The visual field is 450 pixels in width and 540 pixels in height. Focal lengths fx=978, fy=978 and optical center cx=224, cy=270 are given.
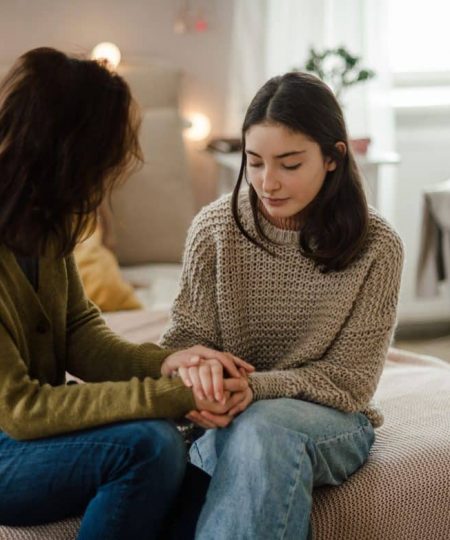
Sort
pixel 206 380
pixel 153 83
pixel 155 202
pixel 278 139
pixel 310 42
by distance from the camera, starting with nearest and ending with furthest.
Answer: pixel 206 380, pixel 278 139, pixel 155 202, pixel 153 83, pixel 310 42

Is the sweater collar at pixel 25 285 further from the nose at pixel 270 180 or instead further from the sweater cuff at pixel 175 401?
the nose at pixel 270 180

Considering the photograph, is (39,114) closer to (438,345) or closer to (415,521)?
(415,521)

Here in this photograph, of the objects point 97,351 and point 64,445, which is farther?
point 97,351

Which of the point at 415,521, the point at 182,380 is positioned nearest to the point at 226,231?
the point at 182,380

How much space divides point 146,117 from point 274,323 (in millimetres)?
1549

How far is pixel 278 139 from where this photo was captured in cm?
150

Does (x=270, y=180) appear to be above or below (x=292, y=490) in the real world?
above

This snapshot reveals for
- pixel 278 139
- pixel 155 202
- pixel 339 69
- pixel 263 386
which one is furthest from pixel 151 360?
pixel 339 69

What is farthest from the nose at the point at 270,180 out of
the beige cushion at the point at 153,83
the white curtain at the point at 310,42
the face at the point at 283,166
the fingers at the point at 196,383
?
the white curtain at the point at 310,42

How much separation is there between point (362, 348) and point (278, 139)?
0.36 m

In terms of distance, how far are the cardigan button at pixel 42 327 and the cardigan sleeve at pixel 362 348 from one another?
34 centimetres

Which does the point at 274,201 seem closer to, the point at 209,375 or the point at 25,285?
the point at 209,375

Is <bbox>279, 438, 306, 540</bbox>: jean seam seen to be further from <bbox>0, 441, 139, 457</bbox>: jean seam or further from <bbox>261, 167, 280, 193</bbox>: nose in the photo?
<bbox>261, 167, 280, 193</bbox>: nose

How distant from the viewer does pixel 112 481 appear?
1.30 metres
